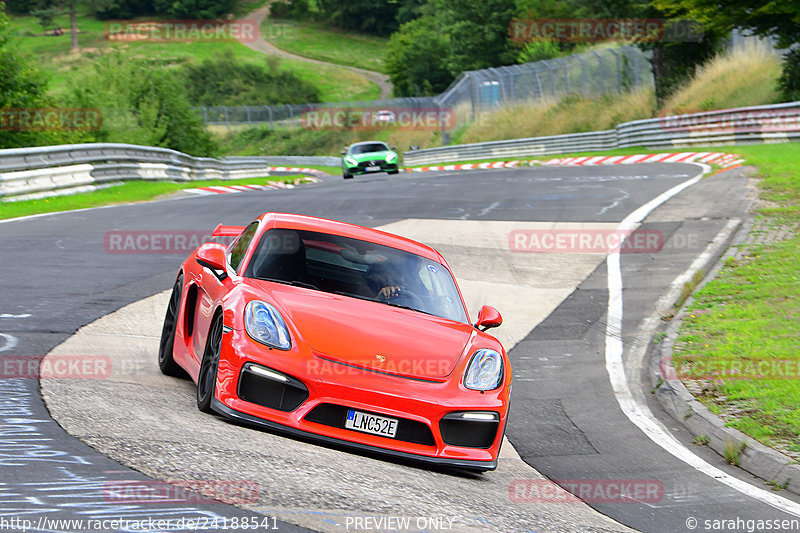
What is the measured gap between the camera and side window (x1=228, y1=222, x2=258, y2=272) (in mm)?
7117

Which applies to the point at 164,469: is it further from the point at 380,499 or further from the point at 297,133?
the point at 297,133

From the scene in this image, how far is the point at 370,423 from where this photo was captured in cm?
574

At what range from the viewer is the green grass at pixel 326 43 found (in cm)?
12700

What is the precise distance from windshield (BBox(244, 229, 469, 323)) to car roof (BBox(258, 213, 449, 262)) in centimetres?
5

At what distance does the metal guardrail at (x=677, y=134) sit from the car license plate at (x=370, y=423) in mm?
25642

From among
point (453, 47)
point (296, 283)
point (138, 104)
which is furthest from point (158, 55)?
point (296, 283)

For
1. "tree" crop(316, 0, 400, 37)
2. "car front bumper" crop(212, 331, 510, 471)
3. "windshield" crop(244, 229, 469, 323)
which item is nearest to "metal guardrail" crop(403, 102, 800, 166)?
"windshield" crop(244, 229, 469, 323)

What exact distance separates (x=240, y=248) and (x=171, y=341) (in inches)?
35.0

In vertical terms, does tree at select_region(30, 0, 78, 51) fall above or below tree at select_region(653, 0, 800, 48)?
above

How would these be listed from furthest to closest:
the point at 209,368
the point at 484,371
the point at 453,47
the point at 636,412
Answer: the point at 453,47 → the point at 636,412 → the point at 484,371 → the point at 209,368

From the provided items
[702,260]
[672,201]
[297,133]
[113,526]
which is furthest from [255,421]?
[297,133]

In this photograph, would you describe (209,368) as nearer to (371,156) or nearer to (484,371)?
(484,371)

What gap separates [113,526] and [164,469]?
818 millimetres

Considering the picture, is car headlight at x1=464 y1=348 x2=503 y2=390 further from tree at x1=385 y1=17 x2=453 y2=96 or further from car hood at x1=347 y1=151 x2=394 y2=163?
tree at x1=385 y1=17 x2=453 y2=96
